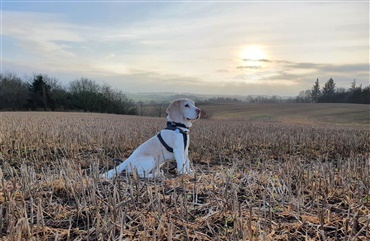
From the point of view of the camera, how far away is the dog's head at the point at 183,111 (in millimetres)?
5488

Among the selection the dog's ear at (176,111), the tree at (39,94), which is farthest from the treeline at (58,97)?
the dog's ear at (176,111)

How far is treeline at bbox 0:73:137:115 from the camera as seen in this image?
1865 inches

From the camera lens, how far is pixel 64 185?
350 centimetres

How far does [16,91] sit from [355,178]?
54688 millimetres

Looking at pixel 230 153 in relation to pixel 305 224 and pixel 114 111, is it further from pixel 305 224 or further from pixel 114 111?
pixel 114 111

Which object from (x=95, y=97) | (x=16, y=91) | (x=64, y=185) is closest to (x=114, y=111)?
(x=95, y=97)

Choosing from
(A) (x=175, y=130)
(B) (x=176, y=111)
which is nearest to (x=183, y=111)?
(B) (x=176, y=111)

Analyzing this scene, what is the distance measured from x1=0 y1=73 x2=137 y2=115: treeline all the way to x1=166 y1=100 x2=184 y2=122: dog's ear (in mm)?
46478

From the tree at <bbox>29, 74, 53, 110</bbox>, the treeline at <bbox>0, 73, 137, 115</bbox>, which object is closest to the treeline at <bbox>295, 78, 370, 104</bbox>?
the treeline at <bbox>0, 73, 137, 115</bbox>

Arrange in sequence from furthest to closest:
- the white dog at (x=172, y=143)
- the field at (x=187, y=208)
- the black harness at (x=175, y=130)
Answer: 1. the black harness at (x=175, y=130)
2. the white dog at (x=172, y=143)
3. the field at (x=187, y=208)

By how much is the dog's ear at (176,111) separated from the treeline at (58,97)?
46478mm

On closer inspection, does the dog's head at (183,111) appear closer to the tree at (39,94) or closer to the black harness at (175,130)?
the black harness at (175,130)

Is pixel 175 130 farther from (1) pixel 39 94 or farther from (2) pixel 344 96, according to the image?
(2) pixel 344 96

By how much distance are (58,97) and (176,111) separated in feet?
162
